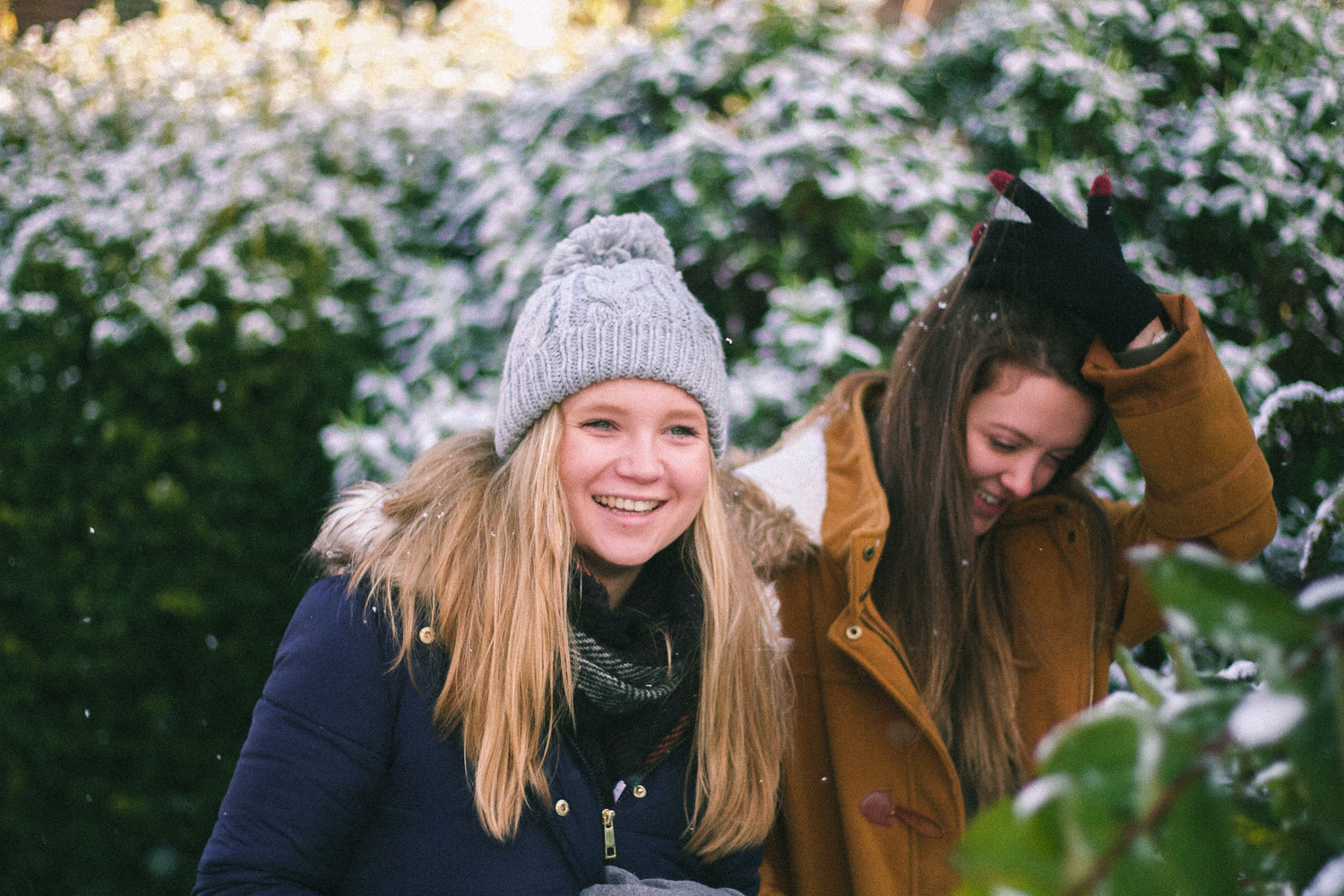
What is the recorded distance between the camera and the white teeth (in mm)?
1616

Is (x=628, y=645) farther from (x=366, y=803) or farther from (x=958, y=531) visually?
(x=958, y=531)

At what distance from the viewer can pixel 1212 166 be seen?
3191 millimetres

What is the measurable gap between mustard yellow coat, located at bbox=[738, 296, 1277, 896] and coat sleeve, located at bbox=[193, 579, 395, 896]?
856 millimetres

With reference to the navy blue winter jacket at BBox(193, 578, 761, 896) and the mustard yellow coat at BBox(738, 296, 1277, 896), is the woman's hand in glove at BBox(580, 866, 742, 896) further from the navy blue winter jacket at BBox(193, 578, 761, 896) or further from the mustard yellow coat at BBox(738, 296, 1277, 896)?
the mustard yellow coat at BBox(738, 296, 1277, 896)

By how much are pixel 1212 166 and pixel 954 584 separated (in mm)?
2099

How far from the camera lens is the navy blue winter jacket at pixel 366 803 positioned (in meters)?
1.36

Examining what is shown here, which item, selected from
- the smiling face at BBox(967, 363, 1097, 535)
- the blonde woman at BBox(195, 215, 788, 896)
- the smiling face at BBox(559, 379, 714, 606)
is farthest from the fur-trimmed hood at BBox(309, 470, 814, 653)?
the smiling face at BBox(967, 363, 1097, 535)

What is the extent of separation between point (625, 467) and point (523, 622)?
0.30 meters

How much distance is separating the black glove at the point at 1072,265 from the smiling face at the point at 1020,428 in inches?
5.7

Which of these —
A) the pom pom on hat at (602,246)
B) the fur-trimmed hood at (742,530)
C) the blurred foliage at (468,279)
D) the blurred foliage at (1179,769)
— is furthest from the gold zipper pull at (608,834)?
the blurred foliage at (468,279)

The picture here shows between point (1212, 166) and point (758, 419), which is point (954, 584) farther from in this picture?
point (1212, 166)

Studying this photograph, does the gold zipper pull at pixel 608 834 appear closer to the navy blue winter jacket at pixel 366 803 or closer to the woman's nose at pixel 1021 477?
the navy blue winter jacket at pixel 366 803

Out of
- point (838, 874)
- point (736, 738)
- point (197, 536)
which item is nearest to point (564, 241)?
point (736, 738)

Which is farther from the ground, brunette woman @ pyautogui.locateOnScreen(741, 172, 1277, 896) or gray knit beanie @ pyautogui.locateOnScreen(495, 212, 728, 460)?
gray knit beanie @ pyautogui.locateOnScreen(495, 212, 728, 460)
